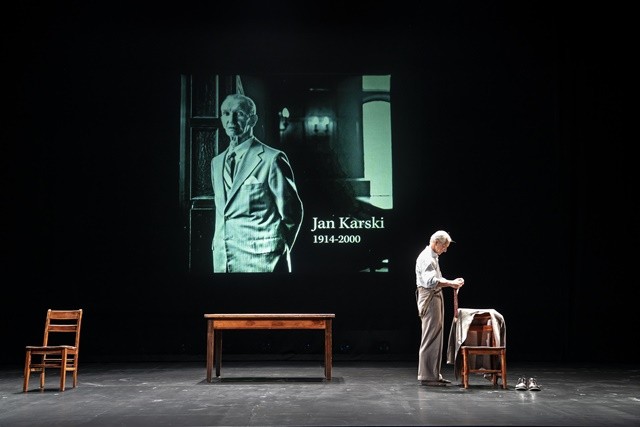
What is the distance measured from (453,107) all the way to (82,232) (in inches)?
169

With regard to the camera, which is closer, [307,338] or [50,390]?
[50,390]

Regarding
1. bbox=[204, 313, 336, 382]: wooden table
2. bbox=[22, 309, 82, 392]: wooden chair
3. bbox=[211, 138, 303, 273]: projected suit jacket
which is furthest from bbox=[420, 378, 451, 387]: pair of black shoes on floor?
bbox=[22, 309, 82, 392]: wooden chair

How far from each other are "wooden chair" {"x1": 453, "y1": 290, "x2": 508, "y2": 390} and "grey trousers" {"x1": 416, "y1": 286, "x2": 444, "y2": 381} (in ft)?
0.51

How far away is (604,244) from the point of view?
28.9ft

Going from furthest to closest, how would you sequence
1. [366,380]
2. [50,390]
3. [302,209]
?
[302,209], [366,380], [50,390]

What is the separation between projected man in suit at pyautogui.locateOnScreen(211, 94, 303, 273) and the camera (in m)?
8.62

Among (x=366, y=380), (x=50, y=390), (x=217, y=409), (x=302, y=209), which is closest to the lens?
(x=217, y=409)

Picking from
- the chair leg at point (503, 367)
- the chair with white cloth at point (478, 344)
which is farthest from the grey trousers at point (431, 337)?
the chair leg at point (503, 367)

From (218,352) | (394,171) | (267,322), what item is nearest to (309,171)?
(394,171)

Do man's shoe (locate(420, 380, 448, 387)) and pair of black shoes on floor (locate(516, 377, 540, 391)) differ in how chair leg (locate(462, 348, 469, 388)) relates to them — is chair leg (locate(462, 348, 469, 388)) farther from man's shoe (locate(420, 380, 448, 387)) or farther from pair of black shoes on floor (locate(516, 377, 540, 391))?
pair of black shoes on floor (locate(516, 377, 540, 391))

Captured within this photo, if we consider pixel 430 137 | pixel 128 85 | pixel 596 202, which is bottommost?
pixel 596 202

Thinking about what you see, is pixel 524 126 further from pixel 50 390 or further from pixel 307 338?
pixel 50 390

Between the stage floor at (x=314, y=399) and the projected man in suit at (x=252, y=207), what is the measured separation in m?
1.29

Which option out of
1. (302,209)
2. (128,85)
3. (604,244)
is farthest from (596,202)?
(128,85)
